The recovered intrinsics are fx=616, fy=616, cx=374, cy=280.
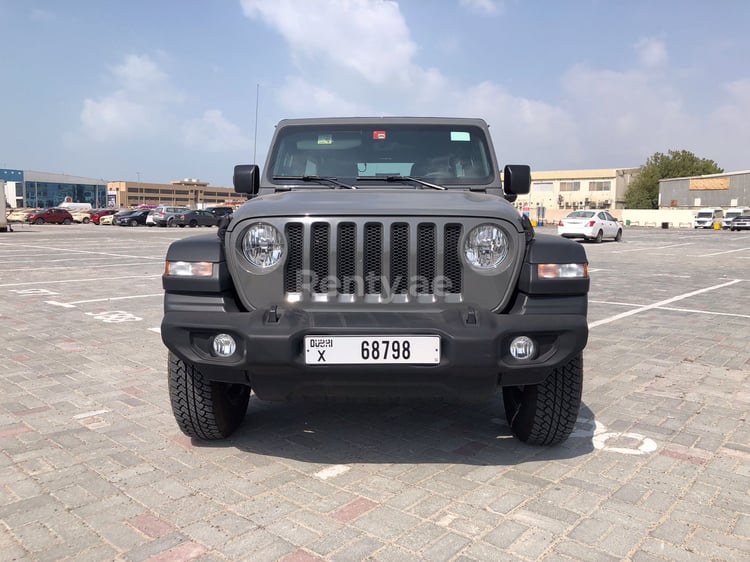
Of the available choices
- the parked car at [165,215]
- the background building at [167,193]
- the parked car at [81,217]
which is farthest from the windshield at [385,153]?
the background building at [167,193]

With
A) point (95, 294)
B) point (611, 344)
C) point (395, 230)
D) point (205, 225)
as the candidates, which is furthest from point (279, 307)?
point (205, 225)

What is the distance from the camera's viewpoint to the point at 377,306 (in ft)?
10.3

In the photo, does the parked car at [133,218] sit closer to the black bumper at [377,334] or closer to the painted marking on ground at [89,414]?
the painted marking on ground at [89,414]

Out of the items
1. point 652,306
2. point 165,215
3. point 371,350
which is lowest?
point 652,306

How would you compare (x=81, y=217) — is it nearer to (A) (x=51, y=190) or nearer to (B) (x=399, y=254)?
(B) (x=399, y=254)

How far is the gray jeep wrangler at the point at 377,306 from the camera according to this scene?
9.65ft

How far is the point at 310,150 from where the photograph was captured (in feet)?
14.9

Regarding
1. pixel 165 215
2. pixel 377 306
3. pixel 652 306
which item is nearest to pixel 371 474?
pixel 377 306

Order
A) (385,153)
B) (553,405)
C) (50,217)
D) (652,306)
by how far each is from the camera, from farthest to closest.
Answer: (50,217) → (652,306) → (385,153) → (553,405)

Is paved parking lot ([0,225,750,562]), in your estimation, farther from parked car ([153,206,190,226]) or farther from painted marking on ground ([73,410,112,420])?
parked car ([153,206,190,226])

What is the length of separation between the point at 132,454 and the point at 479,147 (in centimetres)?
310

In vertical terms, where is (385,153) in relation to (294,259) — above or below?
above

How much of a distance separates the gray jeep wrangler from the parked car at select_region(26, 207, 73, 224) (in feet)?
172

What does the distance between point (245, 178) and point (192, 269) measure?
147cm
